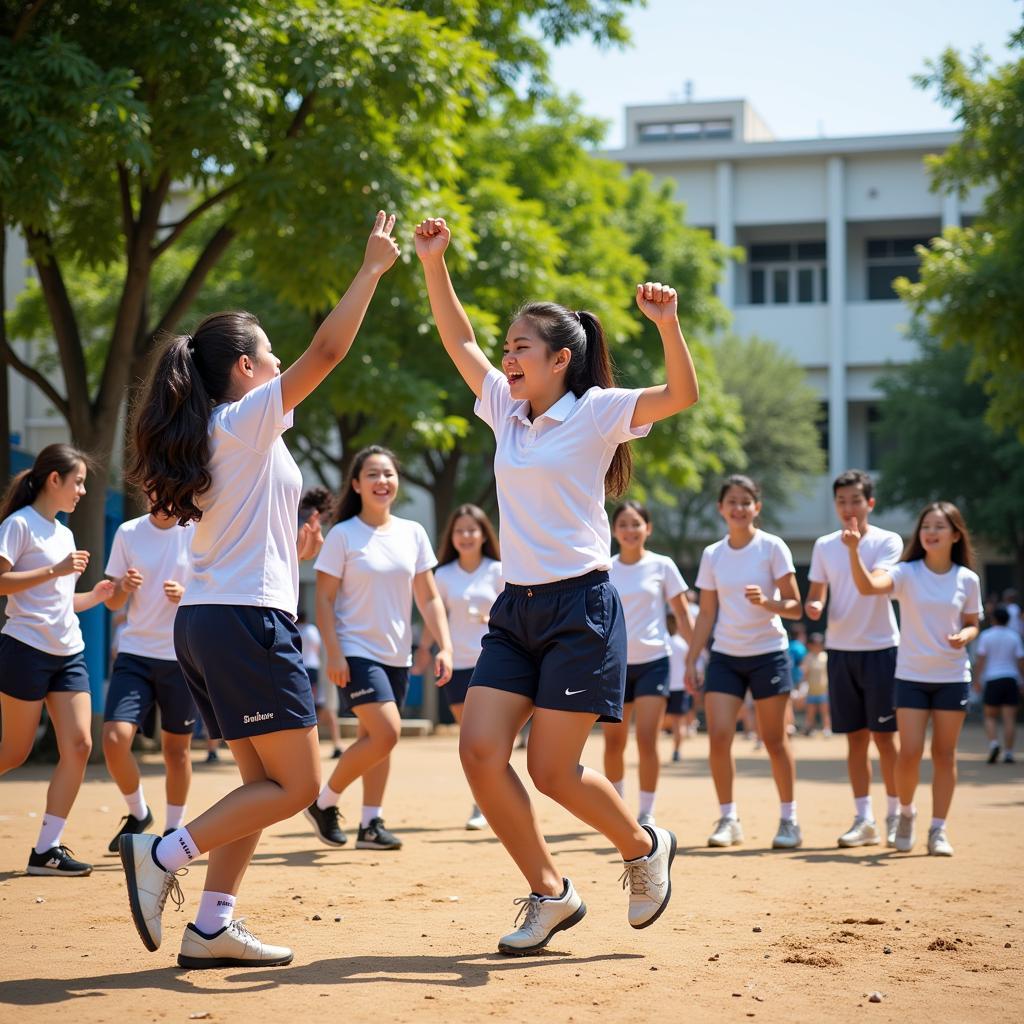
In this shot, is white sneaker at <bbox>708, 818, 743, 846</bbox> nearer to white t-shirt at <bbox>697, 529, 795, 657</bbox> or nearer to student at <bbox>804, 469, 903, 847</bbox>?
student at <bbox>804, 469, 903, 847</bbox>

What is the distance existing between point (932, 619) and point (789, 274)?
3827cm

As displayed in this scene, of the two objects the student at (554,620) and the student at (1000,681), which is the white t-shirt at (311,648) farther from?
the student at (554,620)

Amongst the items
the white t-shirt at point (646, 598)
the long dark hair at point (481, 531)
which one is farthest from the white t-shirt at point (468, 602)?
the white t-shirt at point (646, 598)

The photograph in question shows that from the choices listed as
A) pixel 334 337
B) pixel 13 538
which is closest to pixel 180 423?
pixel 334 337

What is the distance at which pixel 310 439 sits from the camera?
2684 centimetres

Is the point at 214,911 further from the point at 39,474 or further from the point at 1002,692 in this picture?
the point at 1002,692

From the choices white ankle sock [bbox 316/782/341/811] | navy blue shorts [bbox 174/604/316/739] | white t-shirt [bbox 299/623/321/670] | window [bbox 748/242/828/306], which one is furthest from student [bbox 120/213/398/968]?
window [bbox 748/242/828/306]

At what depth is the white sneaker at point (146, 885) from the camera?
492 centimetres

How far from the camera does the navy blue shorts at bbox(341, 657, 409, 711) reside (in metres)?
8.50

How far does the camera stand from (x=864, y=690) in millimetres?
9242

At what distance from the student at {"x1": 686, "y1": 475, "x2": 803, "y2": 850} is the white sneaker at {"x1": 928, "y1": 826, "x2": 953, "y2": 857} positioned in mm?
826

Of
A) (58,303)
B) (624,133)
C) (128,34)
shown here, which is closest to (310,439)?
(58,303)

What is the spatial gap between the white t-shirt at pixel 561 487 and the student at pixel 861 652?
3992 millimetres

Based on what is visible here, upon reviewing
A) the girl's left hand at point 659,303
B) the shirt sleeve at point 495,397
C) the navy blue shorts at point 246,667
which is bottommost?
the navy blue shorts at point 246,667
